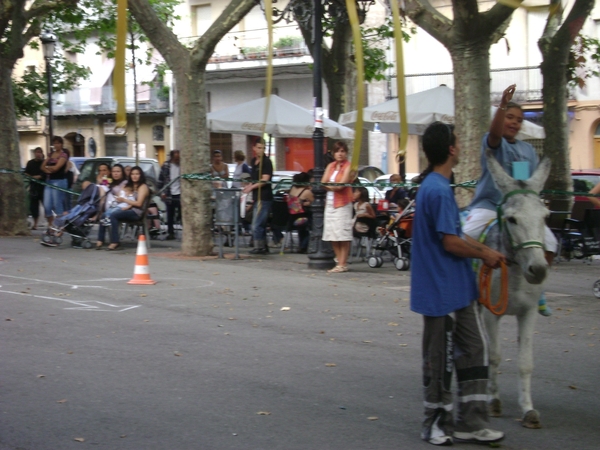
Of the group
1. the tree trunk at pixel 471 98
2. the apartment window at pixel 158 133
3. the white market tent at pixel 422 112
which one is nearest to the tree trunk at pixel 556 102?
the white market tent at pixel 422 112

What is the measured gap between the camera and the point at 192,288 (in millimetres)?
11969

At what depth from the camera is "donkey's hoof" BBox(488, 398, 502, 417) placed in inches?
233

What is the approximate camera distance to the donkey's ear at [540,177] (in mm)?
5492

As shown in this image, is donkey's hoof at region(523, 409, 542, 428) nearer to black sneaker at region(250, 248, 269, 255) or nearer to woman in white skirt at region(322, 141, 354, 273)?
woman in white skirt at region(322, 141, 354, 273)

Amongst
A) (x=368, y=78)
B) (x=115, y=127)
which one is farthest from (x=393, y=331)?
(x=368, y=78)

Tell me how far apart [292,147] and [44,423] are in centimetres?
3912

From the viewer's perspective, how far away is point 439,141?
5.16 meters

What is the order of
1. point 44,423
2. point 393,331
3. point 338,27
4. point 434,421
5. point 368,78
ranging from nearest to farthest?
point 434,421 < point 44,423 < point 393,331 < point 338,27 < point 368,78

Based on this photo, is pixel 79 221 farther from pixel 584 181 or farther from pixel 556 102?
pixel 584 181

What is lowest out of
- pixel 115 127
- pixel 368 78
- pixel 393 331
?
pixel 393 331

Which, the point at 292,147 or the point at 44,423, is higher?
the point at 292,147

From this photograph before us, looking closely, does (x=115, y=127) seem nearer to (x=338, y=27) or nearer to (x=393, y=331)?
(x=393, y=331)

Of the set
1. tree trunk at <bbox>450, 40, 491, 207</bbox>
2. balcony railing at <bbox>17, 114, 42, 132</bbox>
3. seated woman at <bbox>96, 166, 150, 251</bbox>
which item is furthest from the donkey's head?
balcony railing at <bbox>17, 114, 42, 132</bbox>

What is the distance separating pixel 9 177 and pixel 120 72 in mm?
19200
